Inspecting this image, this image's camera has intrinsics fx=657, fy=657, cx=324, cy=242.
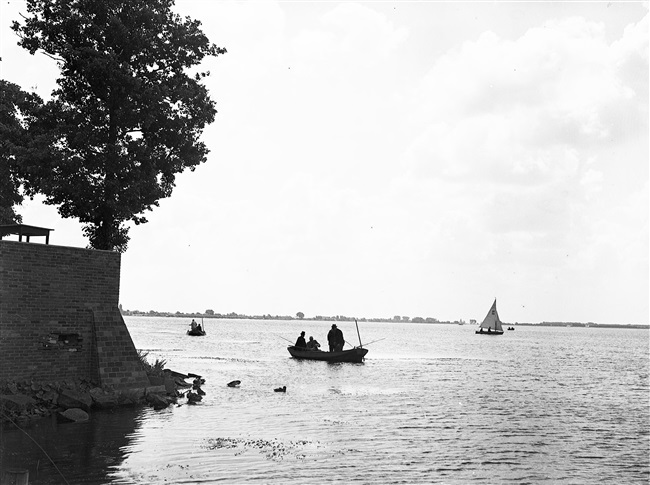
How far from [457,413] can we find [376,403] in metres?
3.68

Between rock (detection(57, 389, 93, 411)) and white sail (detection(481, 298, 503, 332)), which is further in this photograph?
white sail (detection(481, 298, 503, 332))

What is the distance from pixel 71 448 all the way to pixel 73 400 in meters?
4.99

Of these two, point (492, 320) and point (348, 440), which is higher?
point (492, 320)

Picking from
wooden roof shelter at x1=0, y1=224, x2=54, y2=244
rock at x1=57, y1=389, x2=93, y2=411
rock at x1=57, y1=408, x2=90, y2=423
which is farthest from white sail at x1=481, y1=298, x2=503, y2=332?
rock at x1=57, y1=408, x2=90, y2=423

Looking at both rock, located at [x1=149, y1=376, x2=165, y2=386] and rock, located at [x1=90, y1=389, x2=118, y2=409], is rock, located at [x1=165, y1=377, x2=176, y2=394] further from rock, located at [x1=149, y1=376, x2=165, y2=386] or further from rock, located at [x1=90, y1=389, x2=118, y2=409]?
rock, located at [x1=90, y1=389, x2=118, y2=409]

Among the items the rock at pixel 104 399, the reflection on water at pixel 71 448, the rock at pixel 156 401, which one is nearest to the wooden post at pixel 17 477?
the reflection on water at pixel 71 448

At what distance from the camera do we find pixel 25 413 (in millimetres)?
18891

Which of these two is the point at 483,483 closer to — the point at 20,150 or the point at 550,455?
the point at 550,455

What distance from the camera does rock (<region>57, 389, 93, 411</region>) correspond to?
20547 millimetres

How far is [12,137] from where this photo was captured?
91.8 ft

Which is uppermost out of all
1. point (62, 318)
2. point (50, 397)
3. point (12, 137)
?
point (12, 137)

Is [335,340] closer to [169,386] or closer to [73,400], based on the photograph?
[169,386]

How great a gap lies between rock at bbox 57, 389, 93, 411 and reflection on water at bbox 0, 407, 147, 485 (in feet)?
1.48

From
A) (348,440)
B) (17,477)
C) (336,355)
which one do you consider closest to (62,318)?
(348,440)
